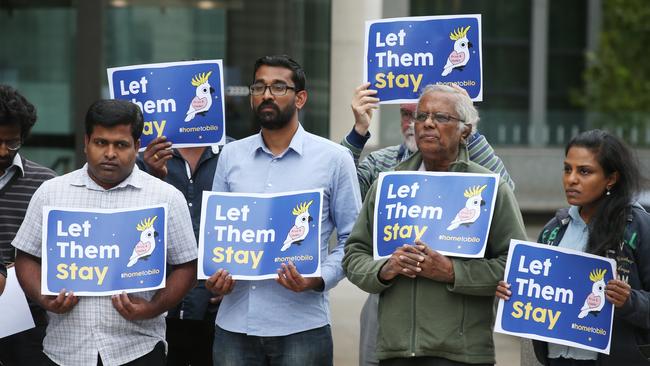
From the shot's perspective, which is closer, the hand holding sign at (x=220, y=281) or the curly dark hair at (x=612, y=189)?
the curly dark hair at (x=612, y=189)

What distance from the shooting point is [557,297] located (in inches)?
A: 197

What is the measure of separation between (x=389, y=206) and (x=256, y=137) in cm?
84

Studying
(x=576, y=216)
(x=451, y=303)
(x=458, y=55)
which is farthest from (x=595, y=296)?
(x=458, y=55)

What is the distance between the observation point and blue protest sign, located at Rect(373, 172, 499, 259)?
490cm

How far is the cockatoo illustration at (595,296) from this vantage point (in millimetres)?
4906

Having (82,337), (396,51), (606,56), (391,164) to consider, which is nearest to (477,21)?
(396,51)

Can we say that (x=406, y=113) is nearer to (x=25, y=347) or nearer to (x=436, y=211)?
(x=436, y=211)

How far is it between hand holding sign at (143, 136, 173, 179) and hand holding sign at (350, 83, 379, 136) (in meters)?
0.98

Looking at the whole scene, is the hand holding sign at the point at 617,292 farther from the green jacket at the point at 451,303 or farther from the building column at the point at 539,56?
the building column at the point at 539,56

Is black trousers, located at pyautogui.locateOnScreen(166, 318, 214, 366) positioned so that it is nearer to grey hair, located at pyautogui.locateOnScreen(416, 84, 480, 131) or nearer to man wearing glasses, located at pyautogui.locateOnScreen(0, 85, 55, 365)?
man wearing glasses, located at pyautogui.locateOnScreen(0, 85, 55, 365)

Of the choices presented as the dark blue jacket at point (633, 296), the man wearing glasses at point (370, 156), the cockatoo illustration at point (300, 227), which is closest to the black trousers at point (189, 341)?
the man wearing glasses at point (370, 156)

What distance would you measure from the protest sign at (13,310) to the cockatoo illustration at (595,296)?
250 centimetres

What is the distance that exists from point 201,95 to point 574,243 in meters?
2.29

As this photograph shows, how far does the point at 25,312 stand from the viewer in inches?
213
